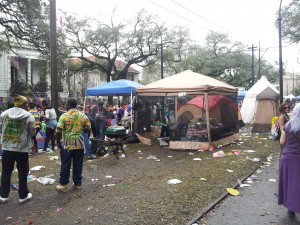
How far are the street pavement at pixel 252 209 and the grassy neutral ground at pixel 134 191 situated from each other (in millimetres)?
264

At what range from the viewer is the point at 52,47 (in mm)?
10992

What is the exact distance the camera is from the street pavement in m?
4.55

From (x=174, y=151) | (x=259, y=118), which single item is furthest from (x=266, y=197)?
(x=259, y=118)

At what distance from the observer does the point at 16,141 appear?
5352mm

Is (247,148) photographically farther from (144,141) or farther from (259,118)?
(259,118)

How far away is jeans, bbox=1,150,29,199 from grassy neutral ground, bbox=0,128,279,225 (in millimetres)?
227


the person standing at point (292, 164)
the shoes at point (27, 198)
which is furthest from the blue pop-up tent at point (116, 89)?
the person standing at point (292, 164)

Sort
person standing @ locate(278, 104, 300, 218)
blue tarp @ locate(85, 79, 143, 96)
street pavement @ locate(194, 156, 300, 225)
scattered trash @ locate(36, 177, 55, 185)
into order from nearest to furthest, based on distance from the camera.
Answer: person standing @ locate(278, 104, 300, 218)
street pavement @ locate(194, 156, 300, 225)
scattered trash @ locate(36, 177, 55, 185)
blue tarp @ locate(85, 79, 143, 96)

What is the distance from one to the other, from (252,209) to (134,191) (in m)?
2.11

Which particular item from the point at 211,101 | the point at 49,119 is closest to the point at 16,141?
the point at 49,119

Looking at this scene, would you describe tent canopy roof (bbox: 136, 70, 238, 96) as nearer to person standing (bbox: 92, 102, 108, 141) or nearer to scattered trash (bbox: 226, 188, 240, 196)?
person standing (bbox: 92, 102, 108, 141)

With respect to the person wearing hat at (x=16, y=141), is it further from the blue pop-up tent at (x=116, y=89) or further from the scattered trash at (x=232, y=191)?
the blue pop-up tent at (x=116, y=89)

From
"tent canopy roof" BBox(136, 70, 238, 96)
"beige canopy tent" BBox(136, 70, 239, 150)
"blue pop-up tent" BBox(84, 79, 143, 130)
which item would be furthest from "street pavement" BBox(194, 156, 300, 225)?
"blue pop-up tent" BBox(84, 79, 143, 130)

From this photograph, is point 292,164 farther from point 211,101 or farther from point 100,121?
point 100,121
